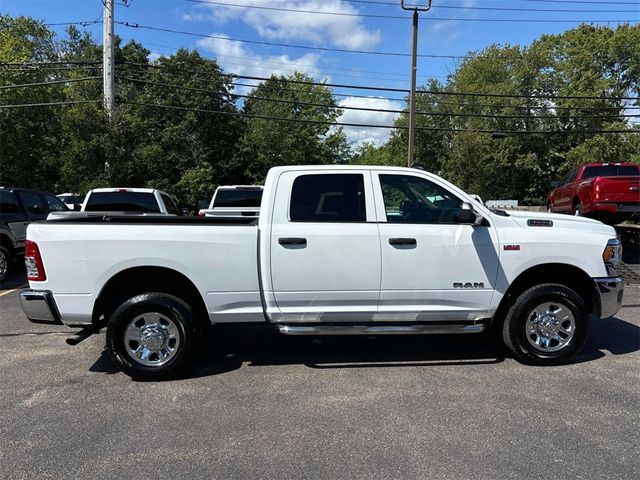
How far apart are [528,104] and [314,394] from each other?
144 feet

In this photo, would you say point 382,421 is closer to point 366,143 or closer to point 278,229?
point 278,229

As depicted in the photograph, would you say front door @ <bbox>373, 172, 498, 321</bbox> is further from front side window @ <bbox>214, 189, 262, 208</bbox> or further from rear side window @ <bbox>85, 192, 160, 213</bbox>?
front side window @ <bbox>214, 189, 262, 208</bbox>

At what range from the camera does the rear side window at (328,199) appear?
16.1ft

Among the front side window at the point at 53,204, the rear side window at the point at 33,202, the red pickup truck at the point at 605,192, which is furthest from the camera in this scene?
the front side window at the point at 53,204

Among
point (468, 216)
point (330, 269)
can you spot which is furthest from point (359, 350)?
point (468, 216)

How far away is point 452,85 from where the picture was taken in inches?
2050

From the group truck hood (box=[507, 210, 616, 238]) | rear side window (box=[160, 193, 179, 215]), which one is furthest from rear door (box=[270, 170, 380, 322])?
rear side window (box=[160, 193, 179, 215])

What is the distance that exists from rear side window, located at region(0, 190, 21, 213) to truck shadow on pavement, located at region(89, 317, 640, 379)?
656cm

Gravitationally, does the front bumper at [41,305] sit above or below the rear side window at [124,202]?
below

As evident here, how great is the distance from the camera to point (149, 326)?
15.7 ft

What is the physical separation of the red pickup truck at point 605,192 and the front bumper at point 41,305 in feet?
37.4

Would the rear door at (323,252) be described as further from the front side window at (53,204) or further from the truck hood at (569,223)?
the front side window at (53,204)

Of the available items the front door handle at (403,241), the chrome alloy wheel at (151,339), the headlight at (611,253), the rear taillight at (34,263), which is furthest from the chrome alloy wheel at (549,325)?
the rear taillight at (34,263)

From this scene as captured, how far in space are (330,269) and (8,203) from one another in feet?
28.6
